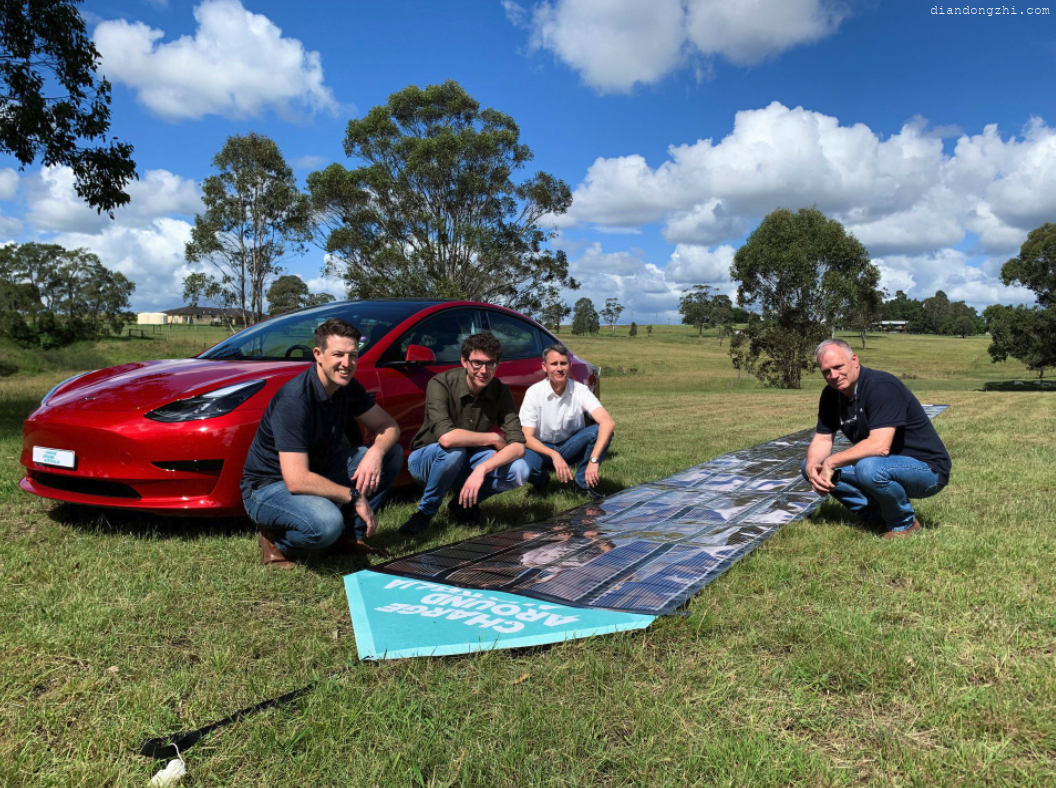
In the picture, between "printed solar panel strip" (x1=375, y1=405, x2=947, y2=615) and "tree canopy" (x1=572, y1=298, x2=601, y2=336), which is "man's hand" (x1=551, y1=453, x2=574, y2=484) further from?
"tree canopy" (x1=572, y1=298, x2=601, y2=336)

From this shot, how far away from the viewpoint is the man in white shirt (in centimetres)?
468

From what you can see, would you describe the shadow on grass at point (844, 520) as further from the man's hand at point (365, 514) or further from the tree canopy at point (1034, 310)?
the tree canopy at point (1034, 310)

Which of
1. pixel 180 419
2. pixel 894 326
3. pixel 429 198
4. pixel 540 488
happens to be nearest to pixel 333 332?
pixel 180 419

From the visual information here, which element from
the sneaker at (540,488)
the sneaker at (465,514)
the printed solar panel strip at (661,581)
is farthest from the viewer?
the sneaker at (540,488)

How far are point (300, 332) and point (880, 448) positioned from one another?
3660mm

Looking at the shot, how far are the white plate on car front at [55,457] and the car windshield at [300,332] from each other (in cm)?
116

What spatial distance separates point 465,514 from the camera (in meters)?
4.31

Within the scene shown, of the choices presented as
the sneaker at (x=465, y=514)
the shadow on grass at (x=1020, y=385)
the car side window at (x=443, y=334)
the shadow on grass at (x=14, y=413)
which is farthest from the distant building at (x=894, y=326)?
the sneaker at (x=465, y=514)

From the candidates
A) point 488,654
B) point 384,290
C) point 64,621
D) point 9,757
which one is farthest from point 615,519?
point 384,290

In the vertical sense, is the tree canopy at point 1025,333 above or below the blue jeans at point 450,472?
above

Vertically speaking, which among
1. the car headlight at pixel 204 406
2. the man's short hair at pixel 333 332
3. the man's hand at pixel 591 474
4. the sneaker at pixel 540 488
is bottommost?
the sneaker at pixel 540 488

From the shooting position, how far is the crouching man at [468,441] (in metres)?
4.05

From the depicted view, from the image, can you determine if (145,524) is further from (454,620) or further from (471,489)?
(454,620)

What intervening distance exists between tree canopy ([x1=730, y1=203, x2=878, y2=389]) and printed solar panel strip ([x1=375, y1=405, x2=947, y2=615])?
2925 centimetres
